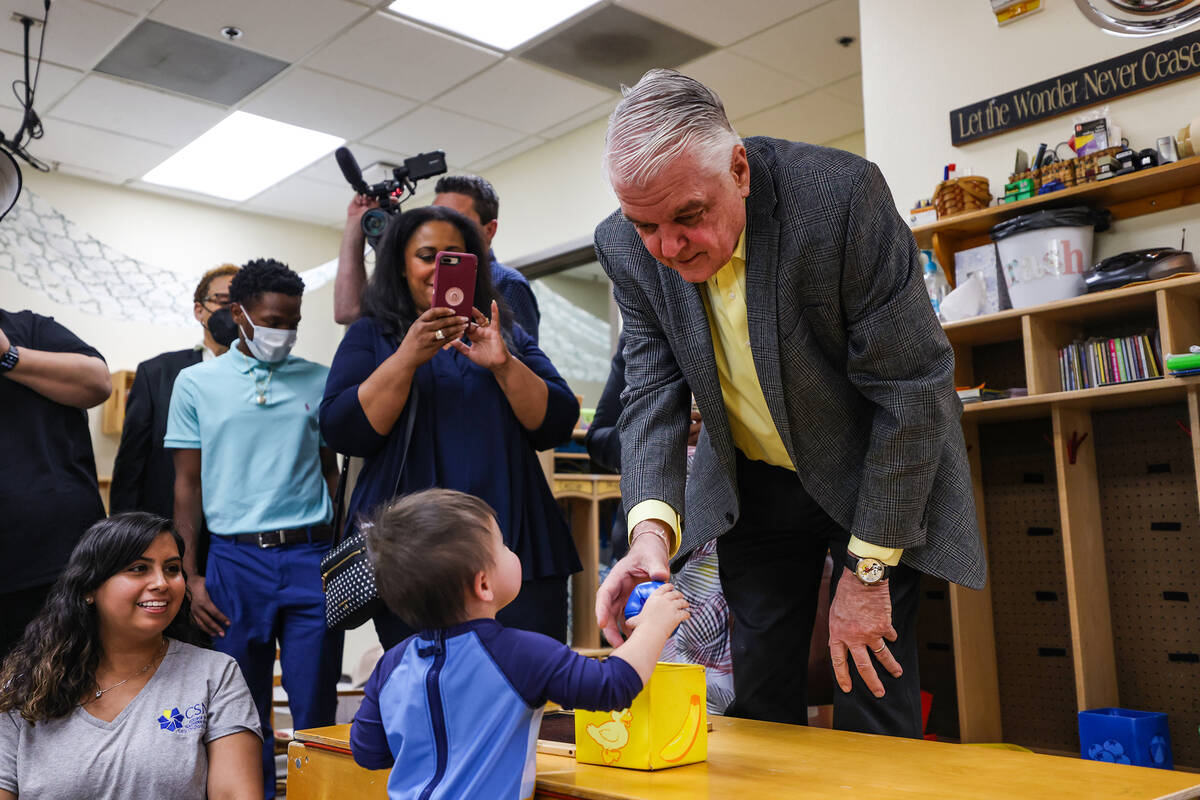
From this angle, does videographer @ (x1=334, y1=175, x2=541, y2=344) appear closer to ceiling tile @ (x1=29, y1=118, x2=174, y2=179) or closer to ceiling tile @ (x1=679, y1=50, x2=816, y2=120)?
ceiling tile @ (x1=679, y1=50, x2=816, y2=120)

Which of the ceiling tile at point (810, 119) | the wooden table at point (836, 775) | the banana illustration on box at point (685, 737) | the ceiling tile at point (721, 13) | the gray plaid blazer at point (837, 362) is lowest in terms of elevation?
the wooden table at point (836, 775)

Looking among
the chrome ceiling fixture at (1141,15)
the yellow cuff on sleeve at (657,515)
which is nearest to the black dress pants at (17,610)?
the yellow cuff on sleeve at (657,515)

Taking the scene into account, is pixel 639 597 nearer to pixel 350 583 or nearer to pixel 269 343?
pixel 350 583

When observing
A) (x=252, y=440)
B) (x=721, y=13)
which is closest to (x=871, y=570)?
(x=252, y=440)

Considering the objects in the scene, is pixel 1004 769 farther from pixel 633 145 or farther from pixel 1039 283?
pixel 1039 283

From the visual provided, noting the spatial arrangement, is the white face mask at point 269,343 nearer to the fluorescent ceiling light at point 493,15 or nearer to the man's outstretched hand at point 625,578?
the man's outstretched hand at point 625,578

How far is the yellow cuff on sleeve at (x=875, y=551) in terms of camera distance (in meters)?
1.25

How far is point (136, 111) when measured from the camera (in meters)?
4.96

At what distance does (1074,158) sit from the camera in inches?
111

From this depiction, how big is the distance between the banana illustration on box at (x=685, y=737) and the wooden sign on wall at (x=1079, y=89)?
242 centimetres

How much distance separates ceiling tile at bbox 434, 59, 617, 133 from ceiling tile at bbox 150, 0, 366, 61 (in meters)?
0.76

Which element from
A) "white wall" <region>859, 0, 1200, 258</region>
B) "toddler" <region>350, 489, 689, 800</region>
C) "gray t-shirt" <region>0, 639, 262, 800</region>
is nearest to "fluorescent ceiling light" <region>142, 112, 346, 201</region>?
"white wall" <region>859, 0, 1200, 258</region>

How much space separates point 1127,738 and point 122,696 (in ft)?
7.42

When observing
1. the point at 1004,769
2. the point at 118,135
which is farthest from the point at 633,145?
the point at 118,135
